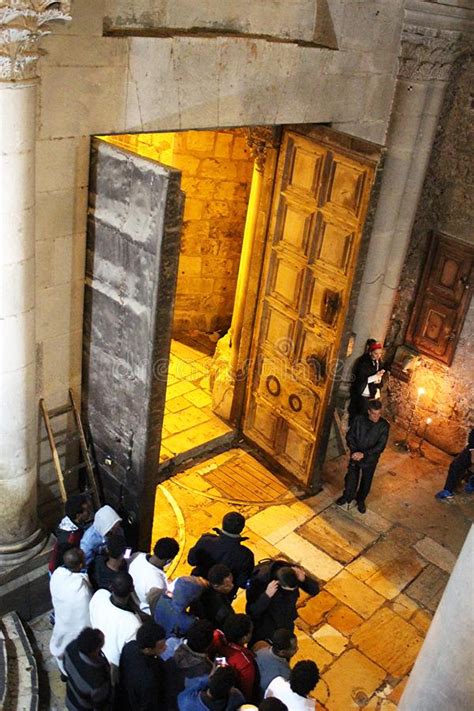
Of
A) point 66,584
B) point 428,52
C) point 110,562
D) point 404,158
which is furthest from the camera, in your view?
point 404,158

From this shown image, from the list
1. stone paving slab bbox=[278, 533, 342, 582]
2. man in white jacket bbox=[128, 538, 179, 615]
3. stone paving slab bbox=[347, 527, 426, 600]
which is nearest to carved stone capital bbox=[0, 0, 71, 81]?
man in white jacket bbox=[128, 538, 179, 615]

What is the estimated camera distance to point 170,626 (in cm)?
544

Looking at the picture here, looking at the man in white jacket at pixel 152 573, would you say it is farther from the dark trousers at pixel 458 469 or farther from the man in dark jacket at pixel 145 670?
the dark trousers at pixel 458 469

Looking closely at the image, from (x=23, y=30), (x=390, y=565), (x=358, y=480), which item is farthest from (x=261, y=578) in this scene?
(x=23, y=30)

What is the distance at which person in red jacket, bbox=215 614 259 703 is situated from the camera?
5.21 m

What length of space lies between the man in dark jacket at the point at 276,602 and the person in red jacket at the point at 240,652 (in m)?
0.26

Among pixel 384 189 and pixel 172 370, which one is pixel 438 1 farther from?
pixel 172 370

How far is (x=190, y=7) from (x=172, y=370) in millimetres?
5376

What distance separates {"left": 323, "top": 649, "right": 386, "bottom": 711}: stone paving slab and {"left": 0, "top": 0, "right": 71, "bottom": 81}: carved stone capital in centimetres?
520

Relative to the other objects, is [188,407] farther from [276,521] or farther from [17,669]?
[17,669]

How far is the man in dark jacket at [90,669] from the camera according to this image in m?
4.84

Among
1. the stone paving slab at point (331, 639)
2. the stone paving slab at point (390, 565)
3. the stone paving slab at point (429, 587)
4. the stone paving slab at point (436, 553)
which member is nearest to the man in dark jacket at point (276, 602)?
the stone paving slab at point (331, 639)

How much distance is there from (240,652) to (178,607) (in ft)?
1.69

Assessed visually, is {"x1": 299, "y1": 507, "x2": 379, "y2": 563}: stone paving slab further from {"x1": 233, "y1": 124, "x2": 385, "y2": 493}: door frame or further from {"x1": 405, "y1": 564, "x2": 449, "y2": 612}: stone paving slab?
{"x1": 405, "y1": 564, "x2": 449, "y2": 612}: stone paving slab
